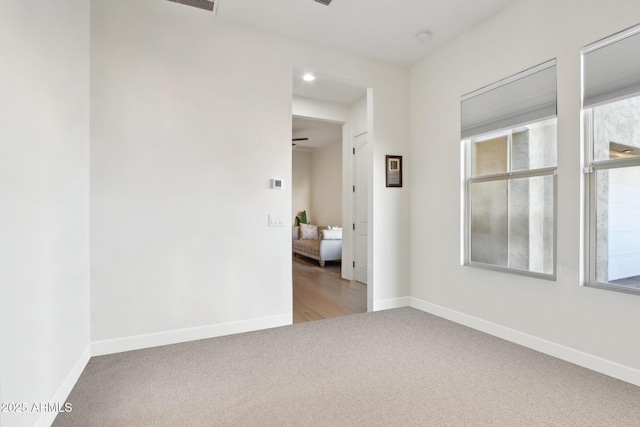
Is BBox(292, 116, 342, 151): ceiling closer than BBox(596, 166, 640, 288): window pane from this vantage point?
No

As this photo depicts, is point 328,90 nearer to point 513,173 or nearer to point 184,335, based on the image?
point 513,173

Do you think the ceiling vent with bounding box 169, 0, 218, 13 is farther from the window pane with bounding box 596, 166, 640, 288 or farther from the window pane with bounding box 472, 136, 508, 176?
the window pane with bounding box 596, 166, 640, 288

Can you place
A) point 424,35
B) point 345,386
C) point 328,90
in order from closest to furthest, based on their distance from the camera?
point 345,386 → point 424,35 → point 328,90

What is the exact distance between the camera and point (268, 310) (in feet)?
10.2

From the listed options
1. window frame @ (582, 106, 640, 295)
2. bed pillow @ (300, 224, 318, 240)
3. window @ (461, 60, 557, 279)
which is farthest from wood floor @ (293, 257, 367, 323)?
window frame @ (582, 106, 640, 295)

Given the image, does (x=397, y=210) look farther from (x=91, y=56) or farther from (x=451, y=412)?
(x=91, y=56)

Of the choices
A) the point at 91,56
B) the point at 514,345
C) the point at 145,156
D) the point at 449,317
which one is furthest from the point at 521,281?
the point at 91,56

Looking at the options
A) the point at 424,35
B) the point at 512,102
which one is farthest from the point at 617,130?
the point at 424,35

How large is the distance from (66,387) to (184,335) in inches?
36.2

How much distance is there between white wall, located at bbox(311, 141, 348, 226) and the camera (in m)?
8.47

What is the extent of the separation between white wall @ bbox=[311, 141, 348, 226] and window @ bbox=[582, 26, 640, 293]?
621 centimetres

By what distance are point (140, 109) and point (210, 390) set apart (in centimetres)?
230

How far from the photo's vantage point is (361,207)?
5.26 meters

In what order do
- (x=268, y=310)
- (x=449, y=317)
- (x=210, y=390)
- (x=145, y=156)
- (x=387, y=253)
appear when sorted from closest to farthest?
(x=210, y=390), (x=145, y=156), (x=268, y=310), (x=449, y=317), (x=387, y=253)
